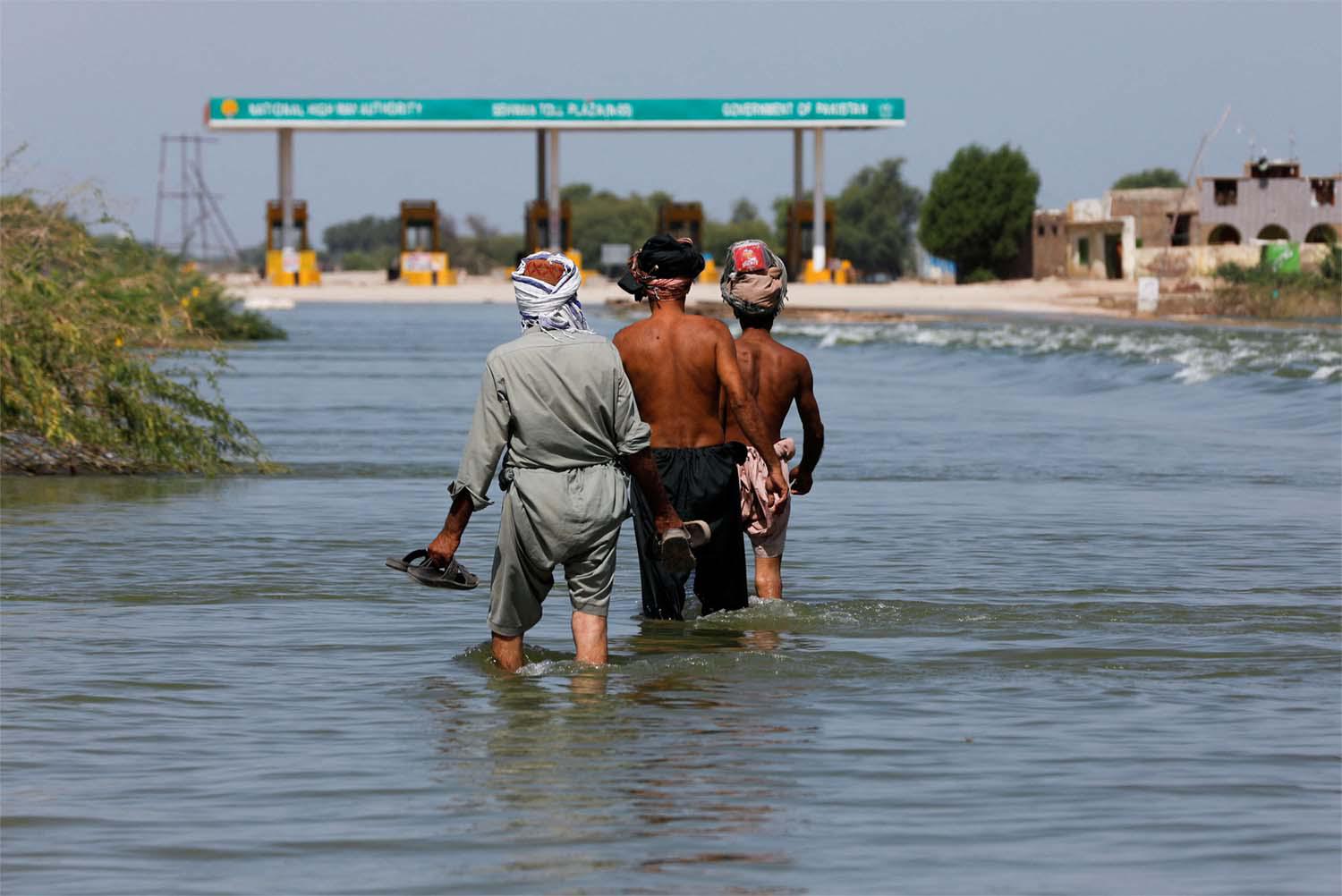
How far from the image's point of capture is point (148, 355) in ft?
54.6

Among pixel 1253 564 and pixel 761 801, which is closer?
pixel 761 801

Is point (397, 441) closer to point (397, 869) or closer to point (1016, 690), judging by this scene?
point (1016, 690)

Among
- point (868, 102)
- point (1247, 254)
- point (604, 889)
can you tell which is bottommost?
point (604, 889)

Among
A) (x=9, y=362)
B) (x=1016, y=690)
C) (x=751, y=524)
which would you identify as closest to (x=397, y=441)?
(x=9, y=362)

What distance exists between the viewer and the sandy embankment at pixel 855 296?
69.6m

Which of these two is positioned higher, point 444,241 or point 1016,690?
point 444,241

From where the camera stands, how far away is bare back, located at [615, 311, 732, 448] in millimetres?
8664

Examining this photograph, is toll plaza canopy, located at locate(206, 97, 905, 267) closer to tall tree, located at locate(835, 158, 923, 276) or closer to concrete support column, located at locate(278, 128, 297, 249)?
concrete support column, located at locate(278, 128, 297, 249)

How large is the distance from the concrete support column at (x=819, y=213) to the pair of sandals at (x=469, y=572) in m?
83.4

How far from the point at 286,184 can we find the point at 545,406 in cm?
8810

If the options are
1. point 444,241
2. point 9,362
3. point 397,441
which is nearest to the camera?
point 9,362

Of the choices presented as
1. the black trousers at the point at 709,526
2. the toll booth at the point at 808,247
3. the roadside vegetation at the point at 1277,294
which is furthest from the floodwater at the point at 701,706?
the toll booth at the point at 808,247

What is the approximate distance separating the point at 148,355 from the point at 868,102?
3013 inches

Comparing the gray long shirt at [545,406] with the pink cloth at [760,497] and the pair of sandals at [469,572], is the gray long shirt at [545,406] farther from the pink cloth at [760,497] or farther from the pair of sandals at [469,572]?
the pink cloth at [760,497]
